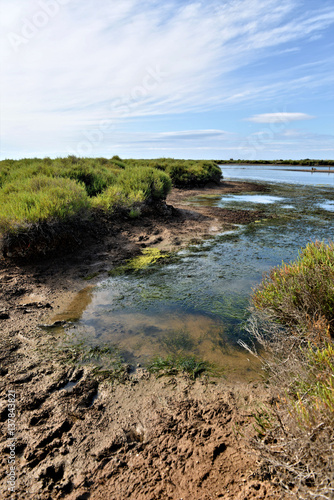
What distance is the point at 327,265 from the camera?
393 cm

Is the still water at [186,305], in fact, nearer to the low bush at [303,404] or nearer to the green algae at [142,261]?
the green algae at [142,261]

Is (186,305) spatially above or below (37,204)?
below

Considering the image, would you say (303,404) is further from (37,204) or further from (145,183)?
(145,183)

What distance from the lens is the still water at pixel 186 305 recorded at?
394 cm

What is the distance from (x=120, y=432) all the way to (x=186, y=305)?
108 inches

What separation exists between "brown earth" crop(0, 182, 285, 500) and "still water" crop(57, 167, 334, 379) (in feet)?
1.72

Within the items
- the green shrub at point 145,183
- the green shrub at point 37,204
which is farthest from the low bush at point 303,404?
the green shrub at point 145,183

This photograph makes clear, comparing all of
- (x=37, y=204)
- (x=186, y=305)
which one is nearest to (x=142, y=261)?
(x=186, y=305)

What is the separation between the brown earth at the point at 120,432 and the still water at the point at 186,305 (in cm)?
53

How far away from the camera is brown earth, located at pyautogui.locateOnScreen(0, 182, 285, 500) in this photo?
211 centimetres

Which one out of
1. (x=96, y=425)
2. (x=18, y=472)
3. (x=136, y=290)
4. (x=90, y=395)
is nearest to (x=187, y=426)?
(x=96, y=425)

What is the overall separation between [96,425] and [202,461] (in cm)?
109

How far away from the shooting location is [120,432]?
2.63 m

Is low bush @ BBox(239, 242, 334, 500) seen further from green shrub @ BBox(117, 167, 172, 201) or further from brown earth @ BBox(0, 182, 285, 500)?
green shrub @ BBox(117, 167, 172, 201)
